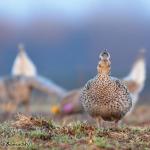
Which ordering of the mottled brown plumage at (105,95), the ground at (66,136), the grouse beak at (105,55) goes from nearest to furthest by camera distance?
the ground at (66,136)
the grouse beak at (105,55)
the mottled brown plumage at (105,95)

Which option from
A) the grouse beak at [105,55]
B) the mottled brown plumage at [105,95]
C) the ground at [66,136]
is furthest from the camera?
the mottled brown plumage at [105,95]

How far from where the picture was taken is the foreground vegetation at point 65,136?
6883 millimetres

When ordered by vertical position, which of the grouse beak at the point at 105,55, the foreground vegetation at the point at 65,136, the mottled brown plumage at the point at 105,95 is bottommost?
the foreground vegetation at the point at 65,136

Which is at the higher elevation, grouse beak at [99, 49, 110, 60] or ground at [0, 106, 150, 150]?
grouse beak at [99, 49, 110, 60]

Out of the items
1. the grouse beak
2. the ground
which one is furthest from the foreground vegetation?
the grouse beak

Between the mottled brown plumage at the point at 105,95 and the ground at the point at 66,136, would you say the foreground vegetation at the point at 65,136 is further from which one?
the mottled brown plumage at the point at 105,95

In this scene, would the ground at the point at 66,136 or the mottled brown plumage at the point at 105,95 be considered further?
the mottled brown plumage at the point at 105,95

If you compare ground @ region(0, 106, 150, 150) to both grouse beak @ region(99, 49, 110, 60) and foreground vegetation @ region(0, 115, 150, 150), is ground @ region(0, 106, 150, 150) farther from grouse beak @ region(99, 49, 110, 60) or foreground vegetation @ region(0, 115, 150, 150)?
grouse beak @ region(99, 49, 110, 60)

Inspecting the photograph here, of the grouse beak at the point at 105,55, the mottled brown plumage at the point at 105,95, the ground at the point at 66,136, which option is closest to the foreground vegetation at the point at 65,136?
the ground at the point at 66,136

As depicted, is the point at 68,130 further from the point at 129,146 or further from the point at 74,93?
the point at 74,93

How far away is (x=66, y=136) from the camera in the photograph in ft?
23.7

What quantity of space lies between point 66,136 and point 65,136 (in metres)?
0.01

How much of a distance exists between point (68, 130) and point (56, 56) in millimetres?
24570

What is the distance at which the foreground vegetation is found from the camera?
271 inches
